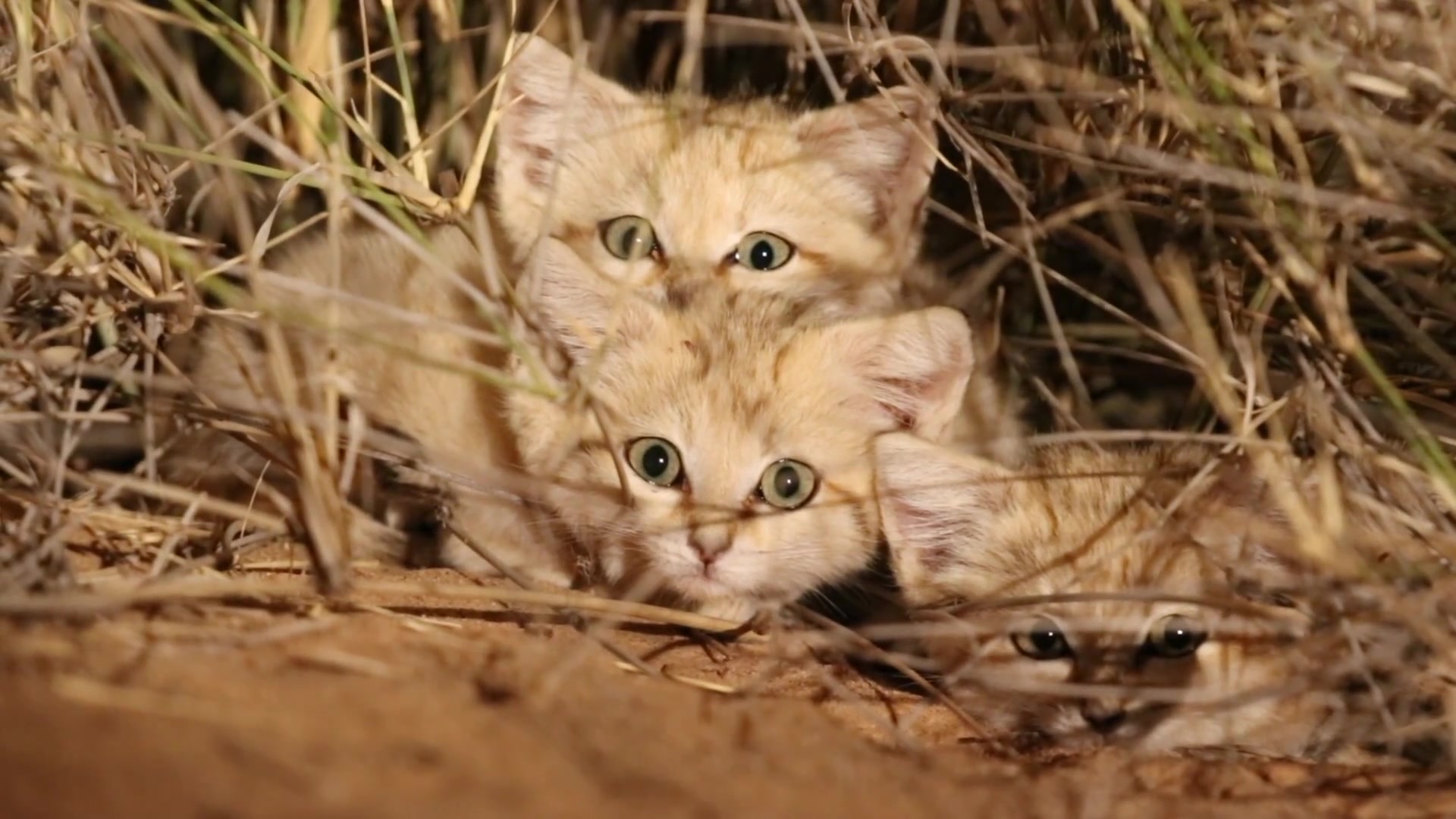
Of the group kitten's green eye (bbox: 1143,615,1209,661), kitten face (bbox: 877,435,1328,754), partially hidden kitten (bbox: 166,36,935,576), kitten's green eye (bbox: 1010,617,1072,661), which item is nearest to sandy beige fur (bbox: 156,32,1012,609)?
partially hidden kitten (bbox: 166,36,935,576)

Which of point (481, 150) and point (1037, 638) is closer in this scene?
point (1037, 638)

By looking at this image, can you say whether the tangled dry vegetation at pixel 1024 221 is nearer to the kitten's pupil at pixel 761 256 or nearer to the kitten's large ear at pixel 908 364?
the kitten's large ear at pixel 908 364

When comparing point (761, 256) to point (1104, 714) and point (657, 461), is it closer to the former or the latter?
point (657, 461)

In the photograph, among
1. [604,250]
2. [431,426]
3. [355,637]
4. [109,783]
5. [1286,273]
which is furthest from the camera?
[604,250]

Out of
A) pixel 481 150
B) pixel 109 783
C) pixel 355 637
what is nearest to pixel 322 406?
pixel 355 637

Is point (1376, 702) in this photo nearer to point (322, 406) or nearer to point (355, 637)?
point (355, 637)

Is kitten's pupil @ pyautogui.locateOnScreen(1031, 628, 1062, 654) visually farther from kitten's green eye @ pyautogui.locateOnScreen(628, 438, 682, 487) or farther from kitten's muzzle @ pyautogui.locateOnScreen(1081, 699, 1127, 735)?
kitten's green eye @ pyautogui.locateOnScreen(628, 438, 682, 487)
